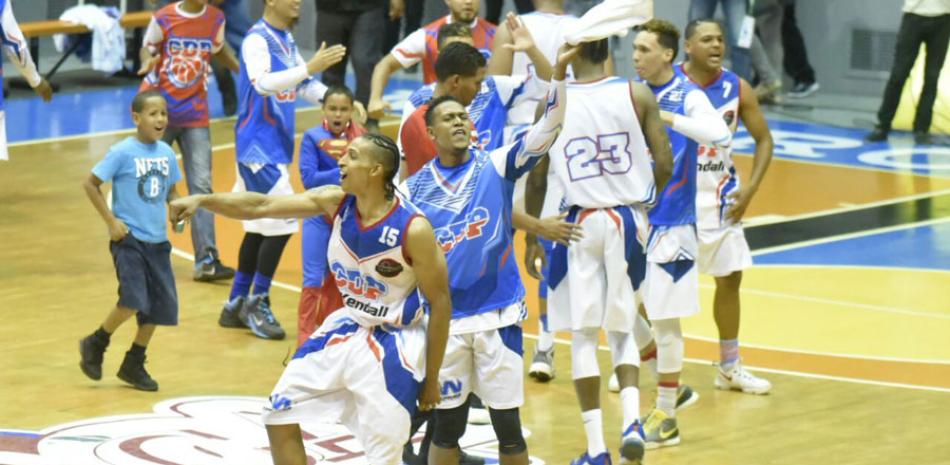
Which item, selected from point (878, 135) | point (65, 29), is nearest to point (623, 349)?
point (878, 135)

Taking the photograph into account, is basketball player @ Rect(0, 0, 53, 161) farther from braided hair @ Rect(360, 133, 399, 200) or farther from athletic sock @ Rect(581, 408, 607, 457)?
braided hair @ Rect(360, 133, 399, 200)

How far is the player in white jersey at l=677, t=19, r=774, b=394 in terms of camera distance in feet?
31.8

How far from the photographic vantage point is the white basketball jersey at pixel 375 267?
6.79 metres

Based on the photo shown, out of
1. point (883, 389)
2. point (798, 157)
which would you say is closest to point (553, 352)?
point (883, 389)

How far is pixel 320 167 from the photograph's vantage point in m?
9.95

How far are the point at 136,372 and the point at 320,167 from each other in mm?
1500

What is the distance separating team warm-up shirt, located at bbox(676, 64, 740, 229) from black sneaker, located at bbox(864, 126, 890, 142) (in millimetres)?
9234

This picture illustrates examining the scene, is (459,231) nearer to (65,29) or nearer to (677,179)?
(677,179)

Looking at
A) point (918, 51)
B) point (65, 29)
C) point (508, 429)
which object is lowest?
point (918, 51)

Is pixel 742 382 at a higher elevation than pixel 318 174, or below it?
below

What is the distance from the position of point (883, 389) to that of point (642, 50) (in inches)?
96.3

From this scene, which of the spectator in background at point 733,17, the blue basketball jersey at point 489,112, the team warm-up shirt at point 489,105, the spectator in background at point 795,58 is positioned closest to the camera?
the team warm-up shirt at point 489,105

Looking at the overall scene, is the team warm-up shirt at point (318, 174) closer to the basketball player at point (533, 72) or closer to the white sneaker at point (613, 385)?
the basketball player at point (533, 72)

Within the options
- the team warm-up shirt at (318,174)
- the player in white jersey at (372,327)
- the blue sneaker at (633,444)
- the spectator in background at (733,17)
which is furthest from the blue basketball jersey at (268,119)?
the spectator in background at (733,17)
